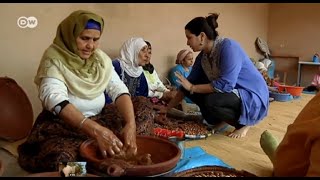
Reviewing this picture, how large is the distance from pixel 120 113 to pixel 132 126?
0.72 ft

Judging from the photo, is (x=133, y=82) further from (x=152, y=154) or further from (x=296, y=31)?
(x=296, y=31)

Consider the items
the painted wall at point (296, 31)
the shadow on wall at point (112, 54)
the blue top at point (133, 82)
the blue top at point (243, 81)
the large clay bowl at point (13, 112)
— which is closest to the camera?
the large clay bowl at point (13, 112)

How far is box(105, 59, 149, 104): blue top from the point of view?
2.87 metres

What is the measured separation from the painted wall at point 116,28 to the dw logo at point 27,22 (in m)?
0.03

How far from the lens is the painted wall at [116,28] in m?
2.56

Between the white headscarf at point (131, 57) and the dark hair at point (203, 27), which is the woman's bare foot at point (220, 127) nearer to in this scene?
the dark hair at point (203, 27)

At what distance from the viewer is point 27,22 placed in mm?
2619

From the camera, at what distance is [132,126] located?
154cm

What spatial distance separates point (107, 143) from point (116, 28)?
7.03 ft

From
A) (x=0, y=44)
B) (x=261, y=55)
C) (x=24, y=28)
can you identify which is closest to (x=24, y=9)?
Result: (x=24, y=28)

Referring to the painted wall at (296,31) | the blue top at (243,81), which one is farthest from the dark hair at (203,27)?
the painted wall at (296,31)

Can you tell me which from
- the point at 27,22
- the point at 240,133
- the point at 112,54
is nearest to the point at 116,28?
the point at 112,54

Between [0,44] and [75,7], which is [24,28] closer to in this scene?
[0,44]

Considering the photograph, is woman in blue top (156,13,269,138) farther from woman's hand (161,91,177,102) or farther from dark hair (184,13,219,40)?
woman's hand (161,91,177,102)
